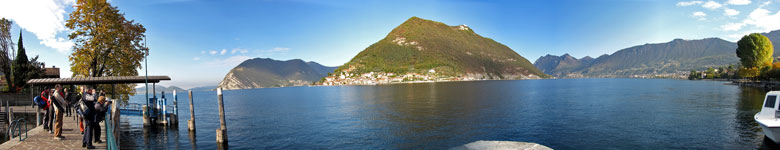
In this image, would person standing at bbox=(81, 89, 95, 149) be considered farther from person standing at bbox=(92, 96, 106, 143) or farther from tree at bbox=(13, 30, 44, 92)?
tree at bbox=(13, 30, 44, 92)

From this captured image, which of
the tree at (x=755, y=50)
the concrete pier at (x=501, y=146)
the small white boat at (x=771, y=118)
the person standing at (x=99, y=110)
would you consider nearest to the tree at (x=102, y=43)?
the person standing at (x=99, y=110)

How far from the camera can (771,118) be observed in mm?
17641

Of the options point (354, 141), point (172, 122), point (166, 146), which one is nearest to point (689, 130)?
point (354, 141)

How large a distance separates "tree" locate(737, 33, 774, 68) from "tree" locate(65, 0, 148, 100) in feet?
407

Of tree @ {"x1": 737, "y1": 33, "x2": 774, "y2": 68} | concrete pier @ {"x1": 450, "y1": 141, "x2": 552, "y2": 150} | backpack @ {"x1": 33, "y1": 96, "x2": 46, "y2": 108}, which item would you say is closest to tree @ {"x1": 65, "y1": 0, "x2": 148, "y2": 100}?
backpack @ {"x1": 33, "y1": 96, "x2": 46, "y2": 108}

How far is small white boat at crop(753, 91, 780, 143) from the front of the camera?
16547 millimetres

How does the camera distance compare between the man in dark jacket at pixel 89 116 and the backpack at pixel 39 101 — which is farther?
the backpack at pixel 39 101

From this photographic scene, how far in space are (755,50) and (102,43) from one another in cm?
12802

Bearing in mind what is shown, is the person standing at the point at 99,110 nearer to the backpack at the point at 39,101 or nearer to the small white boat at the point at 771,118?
the backpack at the point at 39,101

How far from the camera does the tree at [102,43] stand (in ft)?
86.0

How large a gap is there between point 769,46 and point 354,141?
11774cm

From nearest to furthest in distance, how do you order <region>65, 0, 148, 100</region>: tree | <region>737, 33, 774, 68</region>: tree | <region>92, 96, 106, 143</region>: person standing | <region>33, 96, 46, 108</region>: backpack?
<region>92, 96, 106, 143</region>: person standing < <region>33, 96, 46, 108</region>: backpack < <region>65, 0, 148, 100</region>: tree < <region>737, 33, 774, 68</region>: tree

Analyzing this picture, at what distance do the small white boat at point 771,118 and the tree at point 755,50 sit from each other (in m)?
95.1

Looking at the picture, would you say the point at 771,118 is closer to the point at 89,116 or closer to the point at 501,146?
the point at 501,146
